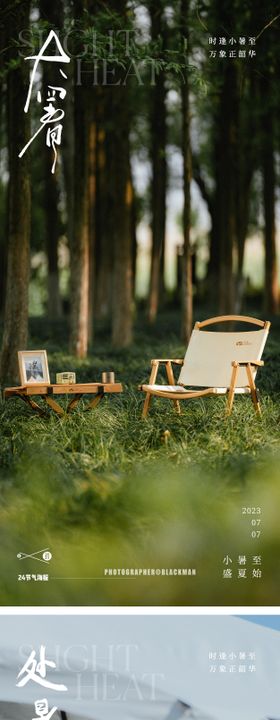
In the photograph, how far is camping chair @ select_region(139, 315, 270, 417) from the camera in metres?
6.98

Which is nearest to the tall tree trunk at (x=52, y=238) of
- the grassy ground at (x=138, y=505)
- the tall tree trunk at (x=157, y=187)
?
the tall tree trunk at (x=157, y=187)

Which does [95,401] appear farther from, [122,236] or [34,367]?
[122,236]

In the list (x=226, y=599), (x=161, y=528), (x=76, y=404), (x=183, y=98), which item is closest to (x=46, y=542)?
(x=161, y=528)

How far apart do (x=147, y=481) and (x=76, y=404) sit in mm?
1702

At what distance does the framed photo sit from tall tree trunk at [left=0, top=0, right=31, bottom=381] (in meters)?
1.54

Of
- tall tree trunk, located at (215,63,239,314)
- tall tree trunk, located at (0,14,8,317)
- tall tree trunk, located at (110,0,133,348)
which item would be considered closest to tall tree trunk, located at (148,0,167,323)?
tall tree trunk, located at (215,63,239,314)

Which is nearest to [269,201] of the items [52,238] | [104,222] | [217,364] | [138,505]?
[104,222]

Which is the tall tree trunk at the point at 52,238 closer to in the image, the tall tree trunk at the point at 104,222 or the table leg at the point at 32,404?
the tall tree trunk at the point at 104,222

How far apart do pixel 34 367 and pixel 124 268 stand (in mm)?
4933

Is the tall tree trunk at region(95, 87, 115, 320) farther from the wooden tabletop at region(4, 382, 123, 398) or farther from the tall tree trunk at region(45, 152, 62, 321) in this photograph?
the wooden tabletop at region(4, 382, 123, 398)

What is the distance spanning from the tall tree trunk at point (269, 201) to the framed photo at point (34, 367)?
9.54 m

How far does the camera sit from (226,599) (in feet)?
16.9

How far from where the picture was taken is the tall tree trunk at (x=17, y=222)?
27.5ft

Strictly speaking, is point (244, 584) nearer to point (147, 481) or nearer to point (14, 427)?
point (147, 481)
